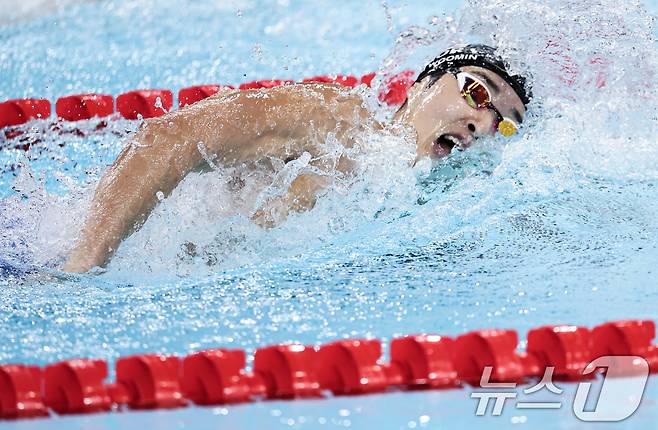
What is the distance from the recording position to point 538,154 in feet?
9.80

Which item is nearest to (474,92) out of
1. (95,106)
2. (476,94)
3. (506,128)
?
(476,94)

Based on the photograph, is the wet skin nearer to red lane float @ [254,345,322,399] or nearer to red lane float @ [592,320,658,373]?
red lane float @ [254,345,322,399]

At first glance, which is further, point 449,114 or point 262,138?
point 449,114

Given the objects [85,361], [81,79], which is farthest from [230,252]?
[81,79]

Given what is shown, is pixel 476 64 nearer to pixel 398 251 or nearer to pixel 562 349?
pixel 398 251

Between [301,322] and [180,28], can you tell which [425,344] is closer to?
[301,322]

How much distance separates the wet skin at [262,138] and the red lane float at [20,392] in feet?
1.71

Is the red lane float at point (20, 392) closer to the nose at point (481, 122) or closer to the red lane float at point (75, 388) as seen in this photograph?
the red lane float at point (75, 388)

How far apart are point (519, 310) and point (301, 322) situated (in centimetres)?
50

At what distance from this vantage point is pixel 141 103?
12.8 feet

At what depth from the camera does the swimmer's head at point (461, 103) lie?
2662mm

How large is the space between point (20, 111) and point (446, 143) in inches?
73.8

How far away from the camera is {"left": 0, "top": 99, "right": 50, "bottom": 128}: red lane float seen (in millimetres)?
3758

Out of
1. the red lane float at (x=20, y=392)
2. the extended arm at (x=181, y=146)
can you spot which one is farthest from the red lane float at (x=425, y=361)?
the extended arm at (x=181, y=146)
